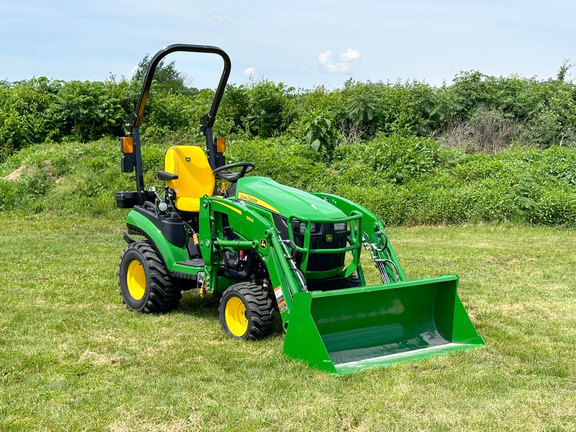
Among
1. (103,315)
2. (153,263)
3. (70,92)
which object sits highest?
(70,92)

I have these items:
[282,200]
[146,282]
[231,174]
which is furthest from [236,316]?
[231,174]

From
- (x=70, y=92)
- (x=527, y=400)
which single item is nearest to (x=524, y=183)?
(x=527, y=400)

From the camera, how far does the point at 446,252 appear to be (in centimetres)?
995

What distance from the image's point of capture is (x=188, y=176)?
672 cm

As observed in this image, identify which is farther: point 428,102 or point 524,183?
point 428,102

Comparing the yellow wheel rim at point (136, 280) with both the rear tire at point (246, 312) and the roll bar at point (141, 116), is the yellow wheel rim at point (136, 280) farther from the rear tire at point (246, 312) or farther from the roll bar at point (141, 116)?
the rear tire at point (246, 312)

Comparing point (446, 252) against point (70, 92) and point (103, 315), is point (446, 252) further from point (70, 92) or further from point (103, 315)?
point (70, 92)

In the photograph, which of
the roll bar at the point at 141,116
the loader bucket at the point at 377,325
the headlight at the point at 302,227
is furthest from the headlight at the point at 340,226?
the roll bar at the point at 141,116

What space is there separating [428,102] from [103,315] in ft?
45.8

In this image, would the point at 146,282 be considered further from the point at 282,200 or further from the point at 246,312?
the point at 282,200

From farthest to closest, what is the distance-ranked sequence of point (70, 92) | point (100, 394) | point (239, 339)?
point (70, 92) < point (239, 339) < point (100, 394)

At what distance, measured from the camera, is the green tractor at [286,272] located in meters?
5.05

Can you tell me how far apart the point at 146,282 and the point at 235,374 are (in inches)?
78.3

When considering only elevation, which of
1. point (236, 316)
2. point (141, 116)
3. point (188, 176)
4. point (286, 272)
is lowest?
point (236, 316)
